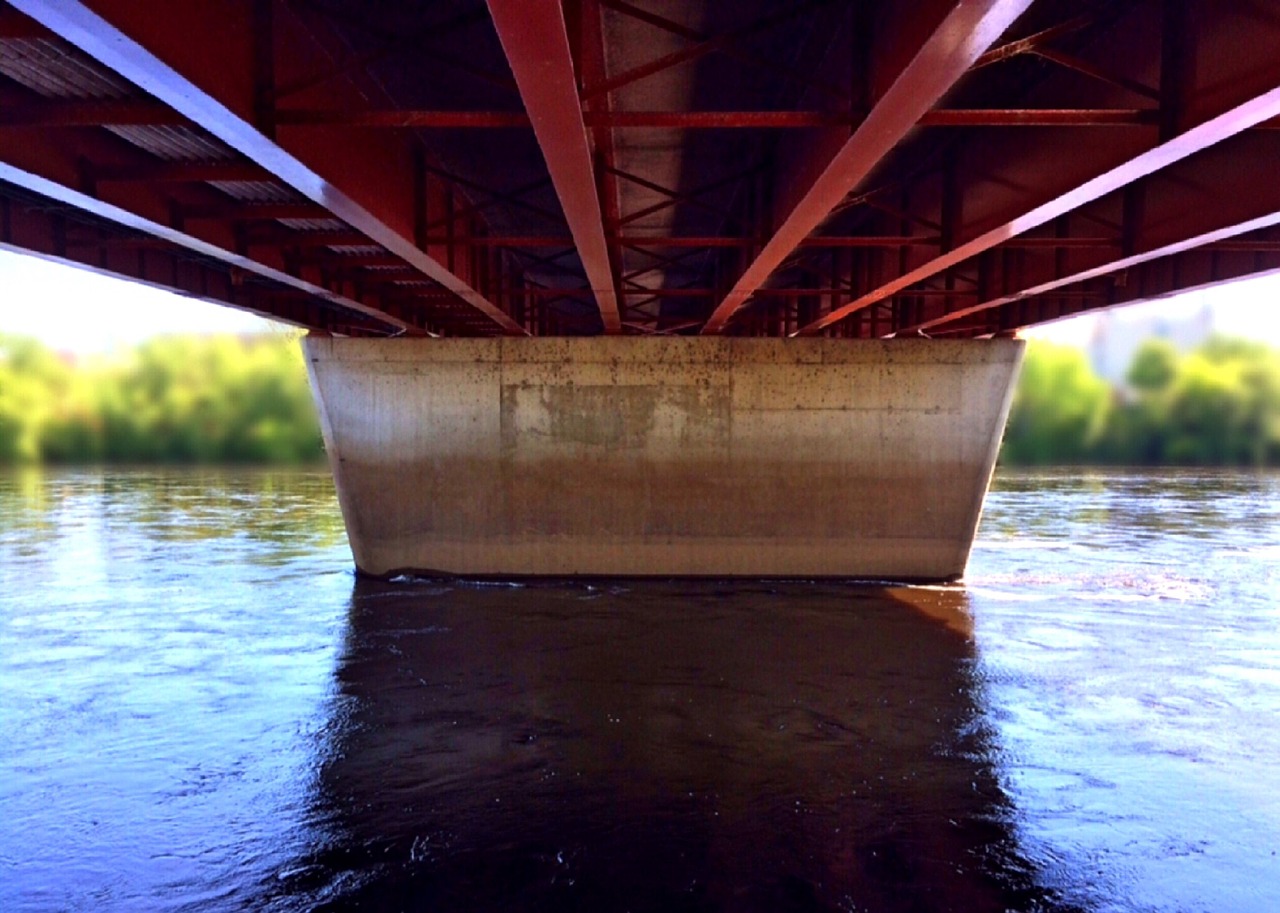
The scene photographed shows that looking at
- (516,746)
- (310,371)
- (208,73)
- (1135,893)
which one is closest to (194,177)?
(208,73)

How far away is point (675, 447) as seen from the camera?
64.1 ft

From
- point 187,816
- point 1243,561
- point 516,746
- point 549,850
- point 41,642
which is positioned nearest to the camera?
point 549,850

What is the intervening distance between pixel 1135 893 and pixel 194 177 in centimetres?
953

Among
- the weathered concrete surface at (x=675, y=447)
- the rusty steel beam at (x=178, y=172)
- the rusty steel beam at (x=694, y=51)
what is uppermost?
the rusty steel beam at (x=694, y=51)

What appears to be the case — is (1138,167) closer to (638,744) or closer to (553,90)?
(553,90)

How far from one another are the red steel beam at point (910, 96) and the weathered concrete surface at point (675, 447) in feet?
35.2

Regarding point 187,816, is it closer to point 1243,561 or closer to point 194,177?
point 194,177

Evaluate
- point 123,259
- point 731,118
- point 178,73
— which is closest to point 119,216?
point 178,73

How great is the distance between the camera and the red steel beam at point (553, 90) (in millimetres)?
4184

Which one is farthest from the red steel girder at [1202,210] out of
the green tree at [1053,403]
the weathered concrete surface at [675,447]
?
the green tree at [1053,403]

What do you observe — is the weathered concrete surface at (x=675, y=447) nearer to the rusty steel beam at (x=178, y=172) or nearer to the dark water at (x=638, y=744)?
the dark water at (x=638, y=744)

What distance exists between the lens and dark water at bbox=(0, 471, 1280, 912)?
793 cm

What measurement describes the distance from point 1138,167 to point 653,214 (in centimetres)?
754

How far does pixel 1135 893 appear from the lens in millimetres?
7703
